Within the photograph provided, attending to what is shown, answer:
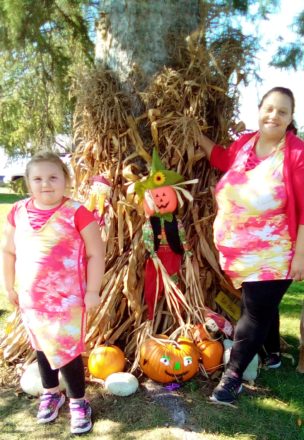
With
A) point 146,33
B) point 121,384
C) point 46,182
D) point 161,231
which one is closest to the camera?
point 46,182

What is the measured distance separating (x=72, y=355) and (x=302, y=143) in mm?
1624

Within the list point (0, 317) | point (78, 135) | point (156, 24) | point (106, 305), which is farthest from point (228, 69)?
point (0, 317)

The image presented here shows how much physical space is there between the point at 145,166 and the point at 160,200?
1.27 feet

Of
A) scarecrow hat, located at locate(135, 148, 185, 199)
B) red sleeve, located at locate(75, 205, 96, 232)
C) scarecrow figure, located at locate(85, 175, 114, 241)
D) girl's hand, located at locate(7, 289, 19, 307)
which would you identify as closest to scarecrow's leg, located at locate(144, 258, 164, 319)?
scarecrow figure, located at locate(85, 175, 114, 241)

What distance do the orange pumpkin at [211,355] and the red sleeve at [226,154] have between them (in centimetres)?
111

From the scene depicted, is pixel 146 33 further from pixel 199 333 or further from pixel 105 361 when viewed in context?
pixel 105 361

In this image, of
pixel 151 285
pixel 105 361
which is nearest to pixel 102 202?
pixel 151 285

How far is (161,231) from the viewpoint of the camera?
2.88 m

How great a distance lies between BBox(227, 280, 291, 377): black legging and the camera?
2.41 m

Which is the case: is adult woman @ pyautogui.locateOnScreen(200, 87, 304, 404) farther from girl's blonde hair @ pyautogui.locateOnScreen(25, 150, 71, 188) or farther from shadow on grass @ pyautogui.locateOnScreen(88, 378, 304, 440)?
girl's blonde hair @ pyautogui.locateOnScreen(25, 150, 71, 188)

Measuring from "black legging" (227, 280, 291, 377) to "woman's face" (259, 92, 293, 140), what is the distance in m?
0.79

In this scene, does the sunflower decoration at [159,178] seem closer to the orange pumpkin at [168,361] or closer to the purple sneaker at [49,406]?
the orange pumpkin at [168,361]

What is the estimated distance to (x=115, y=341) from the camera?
3041 mm

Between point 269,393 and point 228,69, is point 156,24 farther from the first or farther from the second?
point 269,393
